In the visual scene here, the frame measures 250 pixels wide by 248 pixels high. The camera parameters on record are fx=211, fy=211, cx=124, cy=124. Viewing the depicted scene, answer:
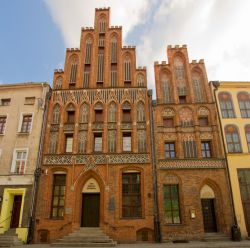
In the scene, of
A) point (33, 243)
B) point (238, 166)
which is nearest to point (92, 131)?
point (33, 243)

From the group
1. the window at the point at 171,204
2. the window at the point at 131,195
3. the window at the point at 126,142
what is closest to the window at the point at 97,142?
the window at the point at 126,142

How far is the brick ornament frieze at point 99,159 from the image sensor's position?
16844 mm

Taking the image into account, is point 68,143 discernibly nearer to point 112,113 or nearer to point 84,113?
point 84,113

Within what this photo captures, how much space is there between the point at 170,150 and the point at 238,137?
5.77 meters

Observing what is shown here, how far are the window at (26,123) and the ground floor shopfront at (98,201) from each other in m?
4.32

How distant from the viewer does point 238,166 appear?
16625mm

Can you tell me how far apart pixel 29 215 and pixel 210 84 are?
60.9 ft

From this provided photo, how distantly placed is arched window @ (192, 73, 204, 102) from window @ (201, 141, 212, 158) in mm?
3916

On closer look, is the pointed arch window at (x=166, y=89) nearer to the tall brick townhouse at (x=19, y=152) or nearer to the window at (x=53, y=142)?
the window at (x=53, y=142)

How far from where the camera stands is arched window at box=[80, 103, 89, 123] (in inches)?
728

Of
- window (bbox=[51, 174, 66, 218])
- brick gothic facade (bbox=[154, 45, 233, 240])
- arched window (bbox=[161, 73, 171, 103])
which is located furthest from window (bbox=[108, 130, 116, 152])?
arched window (bbox=[161, 73, 171, 103])

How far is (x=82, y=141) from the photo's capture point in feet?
58.4

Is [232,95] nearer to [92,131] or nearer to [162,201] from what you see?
[162,201]

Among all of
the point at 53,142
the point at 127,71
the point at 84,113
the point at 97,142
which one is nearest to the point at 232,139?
the point at 127,71
